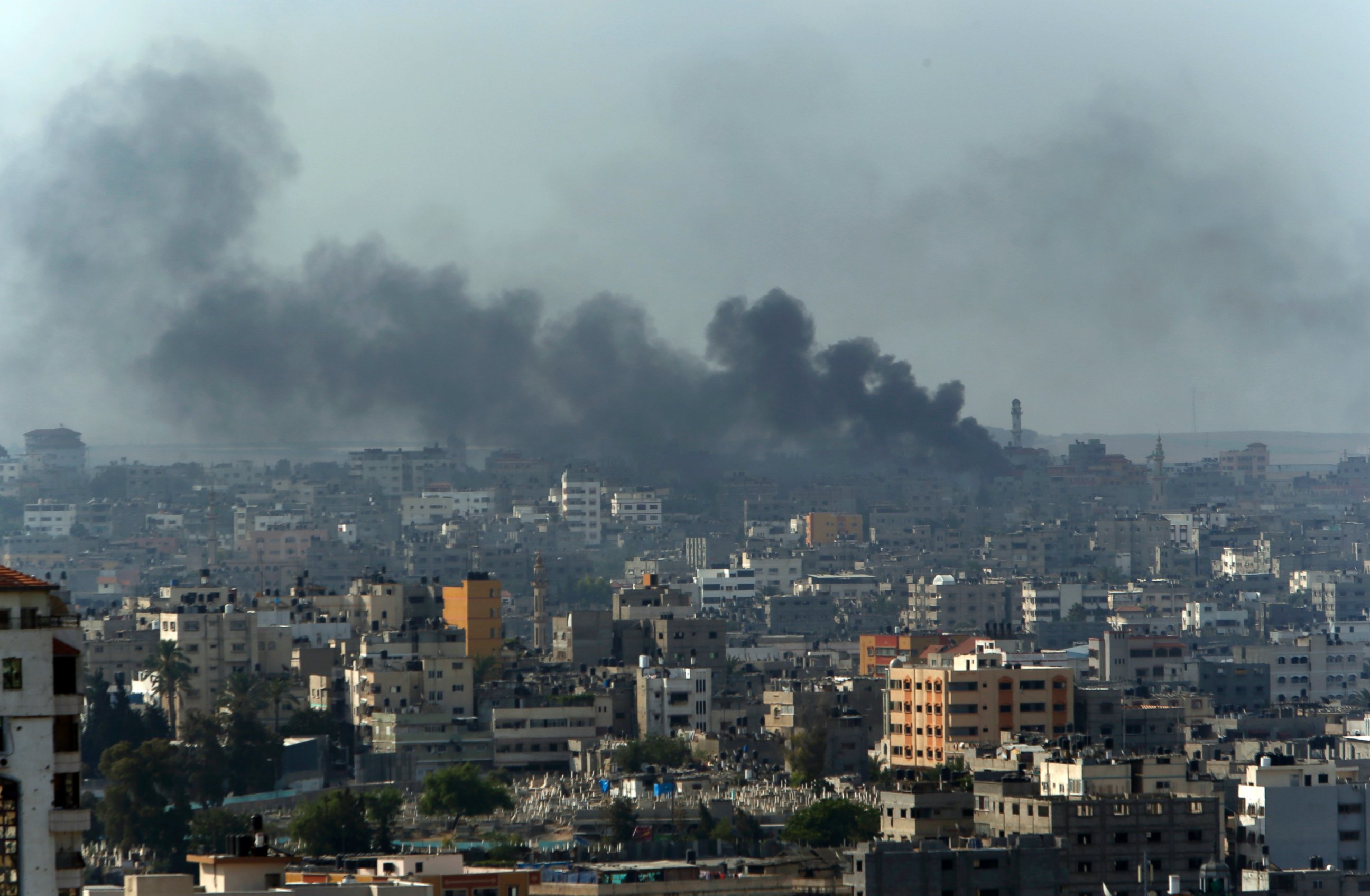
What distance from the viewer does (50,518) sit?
504 feet

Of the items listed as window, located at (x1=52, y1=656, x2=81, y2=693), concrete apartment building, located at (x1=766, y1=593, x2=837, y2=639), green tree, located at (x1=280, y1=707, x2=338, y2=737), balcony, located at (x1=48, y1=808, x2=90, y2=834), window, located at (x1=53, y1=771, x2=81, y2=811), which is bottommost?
green tree, located at (x1=280, y1=707, x2=338, y2=737)

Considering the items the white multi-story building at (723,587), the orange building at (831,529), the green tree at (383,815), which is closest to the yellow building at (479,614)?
the green tree at (383,815)

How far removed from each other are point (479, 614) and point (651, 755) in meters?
17.9

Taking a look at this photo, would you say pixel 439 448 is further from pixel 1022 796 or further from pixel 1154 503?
pixel 1022 796

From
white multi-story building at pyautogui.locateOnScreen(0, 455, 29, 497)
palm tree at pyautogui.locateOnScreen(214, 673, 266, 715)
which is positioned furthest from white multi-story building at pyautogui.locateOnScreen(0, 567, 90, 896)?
white multi-story building at pyautogui.locateOnScreen(0, 455, 29, 497)

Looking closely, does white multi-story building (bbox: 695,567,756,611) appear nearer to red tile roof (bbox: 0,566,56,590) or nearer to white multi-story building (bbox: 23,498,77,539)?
white multi-story building (bbox: 23,498,77,539)

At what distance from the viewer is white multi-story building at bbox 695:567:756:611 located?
121 meters

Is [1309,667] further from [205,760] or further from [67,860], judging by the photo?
[67,860]

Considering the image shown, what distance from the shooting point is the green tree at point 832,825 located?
43938 millimetres

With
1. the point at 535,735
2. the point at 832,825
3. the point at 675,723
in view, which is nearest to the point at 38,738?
the point at 832,825

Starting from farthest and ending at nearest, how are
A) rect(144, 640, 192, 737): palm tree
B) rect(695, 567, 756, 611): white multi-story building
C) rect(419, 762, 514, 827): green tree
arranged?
rect(695, 567, 756, 611): white multi-story building → rect(144, 640, 192, 737): palm tree → rect(419, 762, 514, 827): green tree

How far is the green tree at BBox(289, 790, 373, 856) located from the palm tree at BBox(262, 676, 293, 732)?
15.7 m

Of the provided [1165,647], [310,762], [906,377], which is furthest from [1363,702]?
[906,377]

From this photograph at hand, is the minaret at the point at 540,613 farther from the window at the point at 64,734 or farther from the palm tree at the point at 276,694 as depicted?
the window at the point at 64,734
